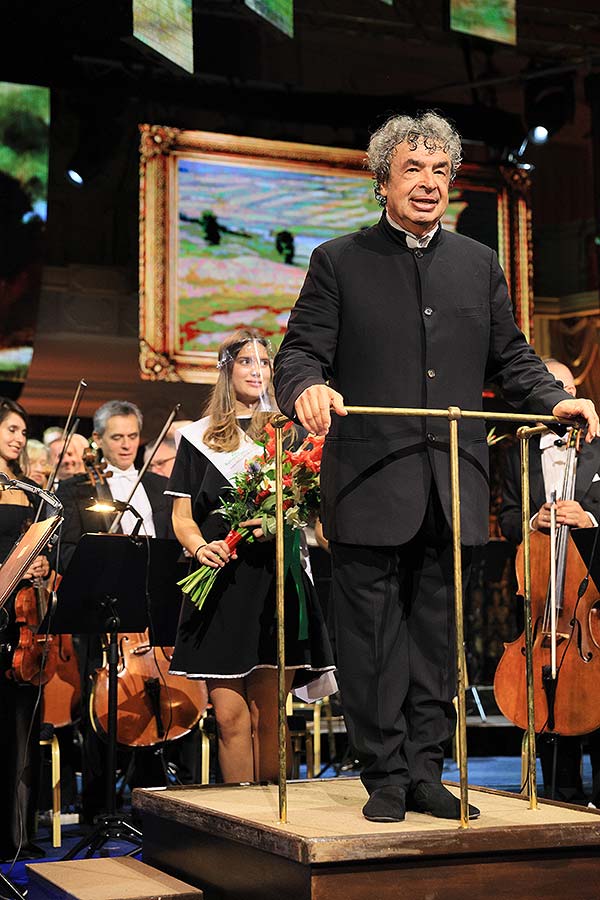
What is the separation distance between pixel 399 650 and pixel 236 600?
1026mm

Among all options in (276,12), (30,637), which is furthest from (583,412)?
(276,12)

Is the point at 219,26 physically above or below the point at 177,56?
above

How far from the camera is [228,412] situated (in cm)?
377

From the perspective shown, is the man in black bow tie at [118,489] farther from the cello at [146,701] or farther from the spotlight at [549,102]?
the spotlight at [549,102]

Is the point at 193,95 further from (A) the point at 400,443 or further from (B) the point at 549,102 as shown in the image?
(A) the point at 400,443

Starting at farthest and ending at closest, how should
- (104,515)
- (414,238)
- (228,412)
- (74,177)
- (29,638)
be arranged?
1. (74,177)
2. (104,515)
3. (29,638)
4. (228,412)
5. (414,238)

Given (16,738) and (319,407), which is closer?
(319,407)

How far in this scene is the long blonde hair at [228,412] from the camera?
12.2ft

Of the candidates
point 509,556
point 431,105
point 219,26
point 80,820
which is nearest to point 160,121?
point 219,26

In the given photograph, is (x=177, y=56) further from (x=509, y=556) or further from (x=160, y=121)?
(x=509, y=556)

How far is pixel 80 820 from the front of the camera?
16.3ft

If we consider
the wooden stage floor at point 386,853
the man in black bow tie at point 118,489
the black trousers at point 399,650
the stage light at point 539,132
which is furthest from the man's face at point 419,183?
the stage light at point 539,132

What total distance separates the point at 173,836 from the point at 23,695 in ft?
4.47

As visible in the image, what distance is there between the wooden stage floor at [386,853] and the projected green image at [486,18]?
5.76 metres
